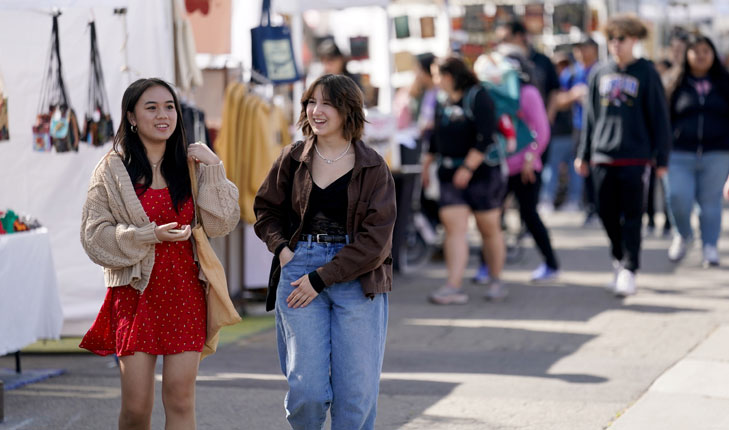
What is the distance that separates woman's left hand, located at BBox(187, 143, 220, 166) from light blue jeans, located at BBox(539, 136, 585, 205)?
40.2ft

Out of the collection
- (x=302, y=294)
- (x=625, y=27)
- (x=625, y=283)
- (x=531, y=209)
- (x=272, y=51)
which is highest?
(x=625, y=27)

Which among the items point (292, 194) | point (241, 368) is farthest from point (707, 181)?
point (292, 194)

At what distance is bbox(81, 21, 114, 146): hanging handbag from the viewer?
7844mm

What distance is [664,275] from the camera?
11883 millimetres

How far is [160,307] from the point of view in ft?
16.3

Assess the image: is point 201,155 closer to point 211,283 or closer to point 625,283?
point 211,283

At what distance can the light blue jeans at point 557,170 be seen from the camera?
684 inches

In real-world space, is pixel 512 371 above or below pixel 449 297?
above

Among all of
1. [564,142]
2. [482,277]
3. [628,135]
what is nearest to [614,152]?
[628,135]

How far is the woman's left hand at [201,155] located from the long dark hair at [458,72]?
4.94m

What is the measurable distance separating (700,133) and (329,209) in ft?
25.2

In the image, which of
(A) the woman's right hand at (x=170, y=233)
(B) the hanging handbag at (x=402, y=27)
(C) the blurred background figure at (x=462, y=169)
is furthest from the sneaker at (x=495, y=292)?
(A) the woman's right hand at (x=170, y=233)

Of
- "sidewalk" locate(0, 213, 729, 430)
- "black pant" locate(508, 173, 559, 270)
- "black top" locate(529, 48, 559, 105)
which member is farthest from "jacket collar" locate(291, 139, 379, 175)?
"black top" locate(529, 48, 559, 105)

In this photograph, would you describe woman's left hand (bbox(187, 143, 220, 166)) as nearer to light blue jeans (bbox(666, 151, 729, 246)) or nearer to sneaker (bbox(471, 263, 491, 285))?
sneaker (bbox(471, 263, 491, 285))
